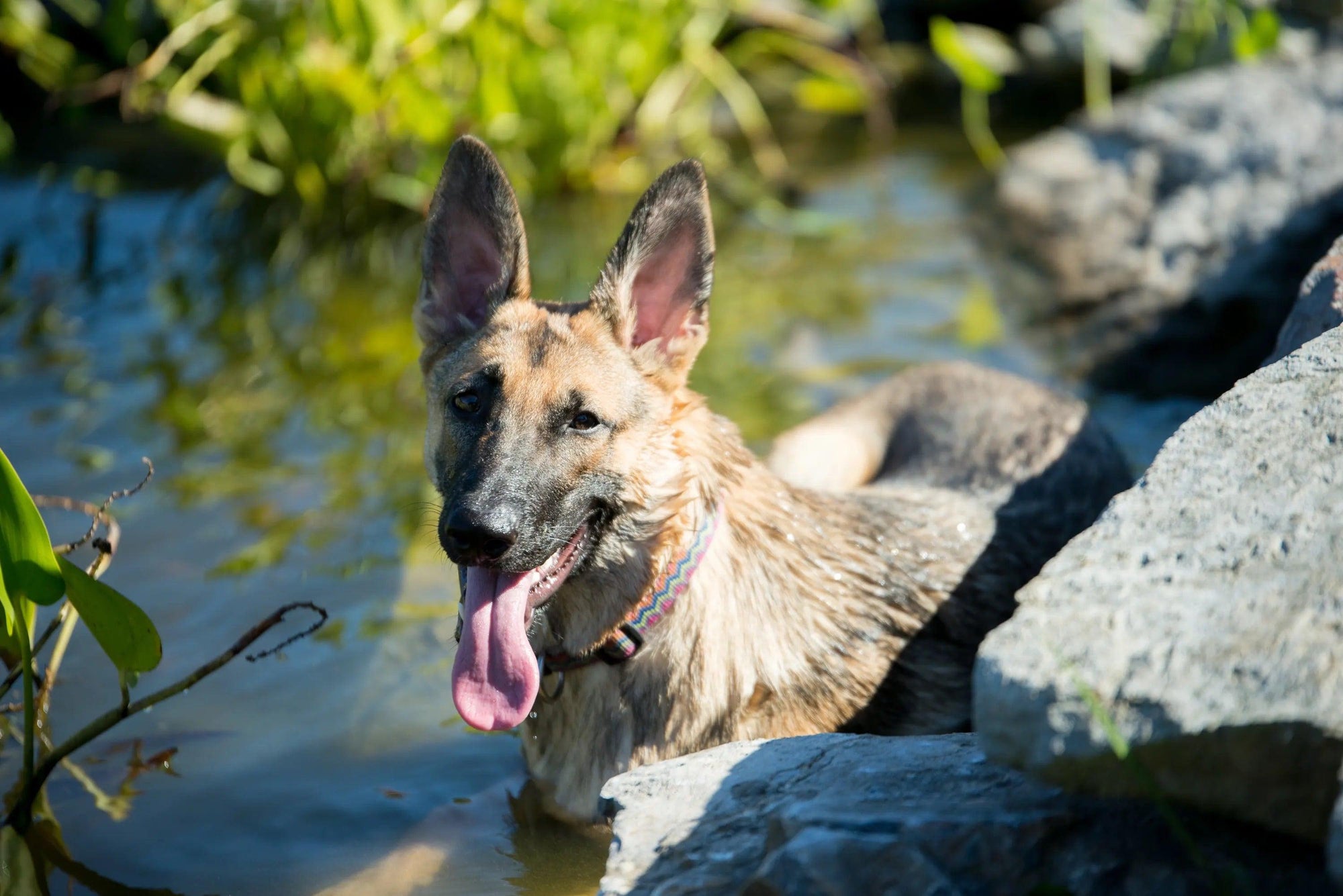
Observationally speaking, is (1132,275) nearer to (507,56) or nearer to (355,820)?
(507,56)

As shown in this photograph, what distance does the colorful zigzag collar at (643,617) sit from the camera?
377 centimetres

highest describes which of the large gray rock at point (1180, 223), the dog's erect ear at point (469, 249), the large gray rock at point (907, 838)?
the large gray rock at point (1180, 223)

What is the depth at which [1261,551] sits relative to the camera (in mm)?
2572

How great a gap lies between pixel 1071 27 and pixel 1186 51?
1.24m

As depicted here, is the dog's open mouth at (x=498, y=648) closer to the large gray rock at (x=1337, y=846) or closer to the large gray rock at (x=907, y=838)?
the large gray rock at (x=907, y=838)

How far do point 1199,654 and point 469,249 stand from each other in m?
2.58

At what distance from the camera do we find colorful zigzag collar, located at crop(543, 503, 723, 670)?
3771mm

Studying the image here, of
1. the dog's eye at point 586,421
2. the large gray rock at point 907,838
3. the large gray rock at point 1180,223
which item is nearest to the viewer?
the large gray rock at point 907,838

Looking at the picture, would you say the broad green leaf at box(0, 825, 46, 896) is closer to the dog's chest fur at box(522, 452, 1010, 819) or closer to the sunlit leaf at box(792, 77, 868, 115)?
the dog's chest fur at box(522, 452, 1010, 819)

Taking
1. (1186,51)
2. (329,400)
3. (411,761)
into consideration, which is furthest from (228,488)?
(1186,51)

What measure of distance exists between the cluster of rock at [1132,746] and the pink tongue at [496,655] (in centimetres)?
51

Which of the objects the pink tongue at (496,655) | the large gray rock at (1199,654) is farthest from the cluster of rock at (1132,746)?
the pink tongue at (496,655)

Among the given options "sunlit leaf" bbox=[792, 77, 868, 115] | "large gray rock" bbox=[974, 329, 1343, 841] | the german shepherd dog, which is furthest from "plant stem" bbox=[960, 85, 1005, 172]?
"large gray rock" bbox=[974, 329, 1343, 841]

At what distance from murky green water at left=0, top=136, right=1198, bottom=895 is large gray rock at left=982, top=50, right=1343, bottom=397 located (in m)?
0.40
